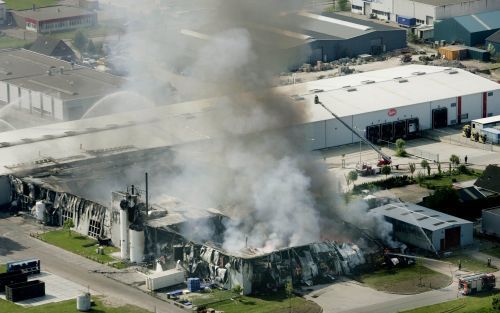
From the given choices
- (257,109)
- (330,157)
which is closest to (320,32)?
(330,157)

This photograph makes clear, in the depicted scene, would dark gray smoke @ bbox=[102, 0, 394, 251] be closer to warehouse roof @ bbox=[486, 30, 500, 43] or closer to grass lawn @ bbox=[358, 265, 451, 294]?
grass lawn @ bbox=[358, 265, 451, 294]

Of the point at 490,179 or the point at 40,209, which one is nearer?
the point at 40,209

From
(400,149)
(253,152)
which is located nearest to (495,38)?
(400,149)

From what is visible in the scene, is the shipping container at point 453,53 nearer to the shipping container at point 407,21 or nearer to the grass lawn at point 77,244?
the shipping container at point 407,21

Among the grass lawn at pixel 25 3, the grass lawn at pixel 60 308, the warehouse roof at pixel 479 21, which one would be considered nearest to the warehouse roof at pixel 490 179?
the grass lawn at pixel 60 308

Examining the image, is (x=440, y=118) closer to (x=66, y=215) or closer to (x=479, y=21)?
(x=479, y=21)

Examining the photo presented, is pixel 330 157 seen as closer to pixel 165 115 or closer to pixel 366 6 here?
pixel 165 115
